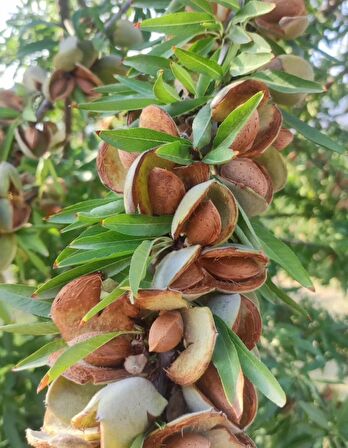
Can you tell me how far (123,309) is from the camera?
546 millimetres

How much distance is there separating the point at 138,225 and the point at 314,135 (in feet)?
1.01

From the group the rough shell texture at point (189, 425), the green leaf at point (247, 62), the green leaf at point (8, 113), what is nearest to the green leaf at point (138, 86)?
the green leaf at point (247, 62)

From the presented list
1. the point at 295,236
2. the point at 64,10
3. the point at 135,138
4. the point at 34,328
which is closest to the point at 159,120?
the point at 135,138

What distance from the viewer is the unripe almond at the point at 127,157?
0.64 metres

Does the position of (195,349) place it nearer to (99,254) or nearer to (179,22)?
(99,254)

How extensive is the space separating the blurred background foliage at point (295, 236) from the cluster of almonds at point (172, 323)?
0.61 meters

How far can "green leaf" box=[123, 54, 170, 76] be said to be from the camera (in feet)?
2.73

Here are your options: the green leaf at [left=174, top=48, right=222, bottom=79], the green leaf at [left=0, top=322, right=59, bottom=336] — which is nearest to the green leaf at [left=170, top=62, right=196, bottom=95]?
the green leaf at [left=174, top=48, right=222, bottom=79]

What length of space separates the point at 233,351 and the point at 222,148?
20 cm

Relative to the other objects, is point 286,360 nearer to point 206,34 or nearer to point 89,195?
point 89,195

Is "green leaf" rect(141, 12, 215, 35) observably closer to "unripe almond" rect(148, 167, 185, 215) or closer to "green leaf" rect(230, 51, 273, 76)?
"green leaf" rect(230, 51, 273, 76)

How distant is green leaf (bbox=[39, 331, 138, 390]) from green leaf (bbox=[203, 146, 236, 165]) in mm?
200

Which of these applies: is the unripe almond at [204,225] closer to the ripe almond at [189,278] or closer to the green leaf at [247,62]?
the ripe almond at [189,278]

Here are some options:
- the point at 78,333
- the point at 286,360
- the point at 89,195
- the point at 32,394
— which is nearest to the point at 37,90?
the point at 89,195
